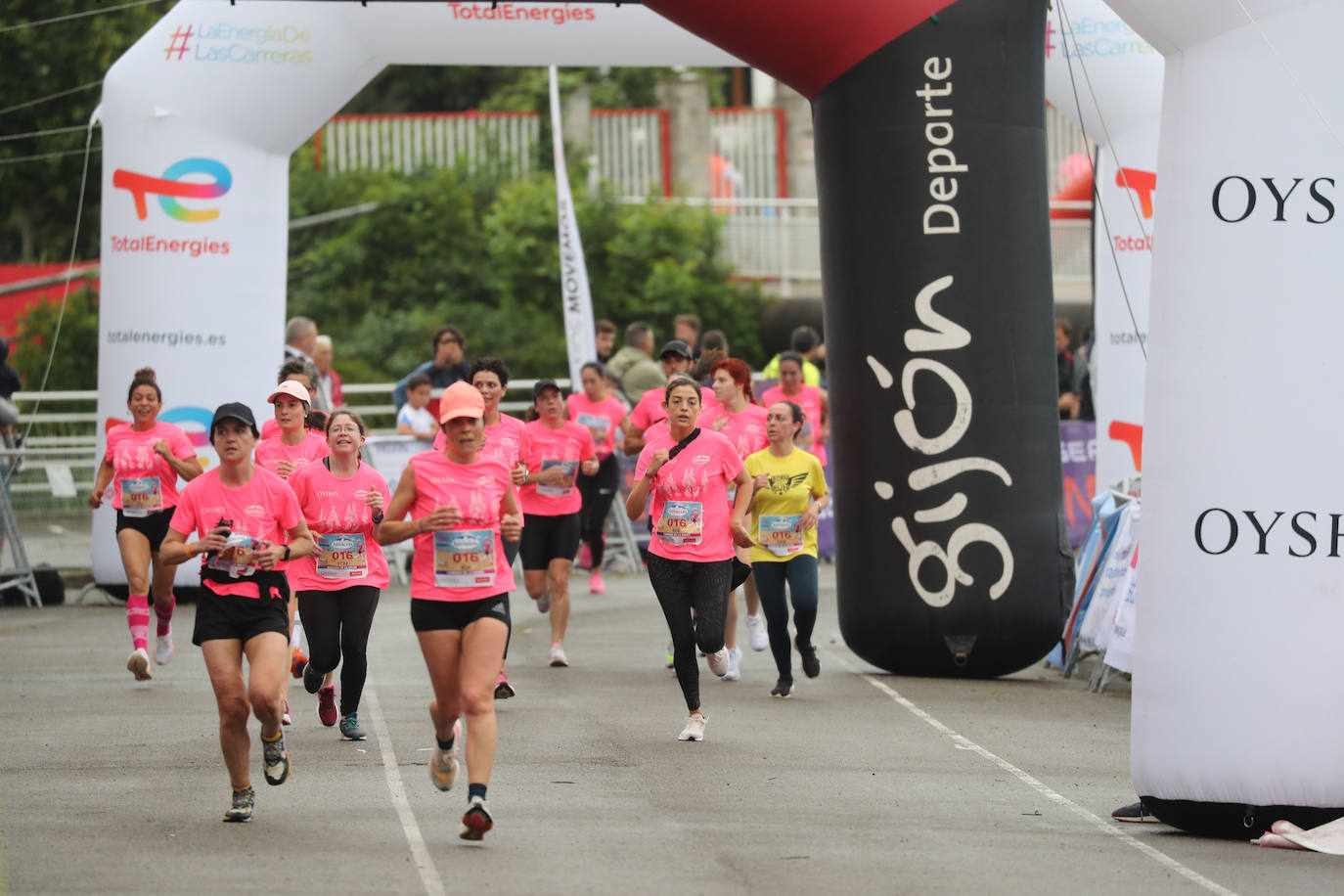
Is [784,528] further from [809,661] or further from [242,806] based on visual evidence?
[242,806]

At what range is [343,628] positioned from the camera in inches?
392

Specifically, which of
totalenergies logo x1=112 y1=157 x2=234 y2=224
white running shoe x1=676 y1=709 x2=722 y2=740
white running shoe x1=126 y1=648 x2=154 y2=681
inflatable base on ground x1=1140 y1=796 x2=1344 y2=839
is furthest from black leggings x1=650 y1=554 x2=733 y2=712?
totalenergies logo x1=112 y1=157 x2=234 y2=224

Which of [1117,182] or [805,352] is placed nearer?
[1117,182]

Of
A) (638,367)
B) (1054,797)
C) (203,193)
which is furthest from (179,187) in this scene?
(1054,797)

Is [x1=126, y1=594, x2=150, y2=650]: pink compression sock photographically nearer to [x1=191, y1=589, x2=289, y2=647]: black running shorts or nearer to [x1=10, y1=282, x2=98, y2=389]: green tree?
[x1=191, y1=589, x2=289, y2=647]: black running shorts

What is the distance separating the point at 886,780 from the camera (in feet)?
29.7

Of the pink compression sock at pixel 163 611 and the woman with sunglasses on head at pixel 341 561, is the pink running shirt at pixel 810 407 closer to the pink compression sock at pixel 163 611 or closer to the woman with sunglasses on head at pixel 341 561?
the pink compression sock at pixel 163 611

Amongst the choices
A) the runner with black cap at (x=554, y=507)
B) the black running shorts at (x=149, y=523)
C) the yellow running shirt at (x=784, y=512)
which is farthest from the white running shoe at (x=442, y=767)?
the black running shorts at (x=149, y=523)

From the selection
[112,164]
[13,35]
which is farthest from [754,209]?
[112,164]

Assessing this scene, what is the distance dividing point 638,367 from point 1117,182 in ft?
16.5

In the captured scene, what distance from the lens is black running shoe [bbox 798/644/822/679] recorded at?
1203 cm

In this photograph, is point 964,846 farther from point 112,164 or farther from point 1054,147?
point 1054,147

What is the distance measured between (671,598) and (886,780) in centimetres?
184

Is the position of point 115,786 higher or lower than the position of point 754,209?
lower
